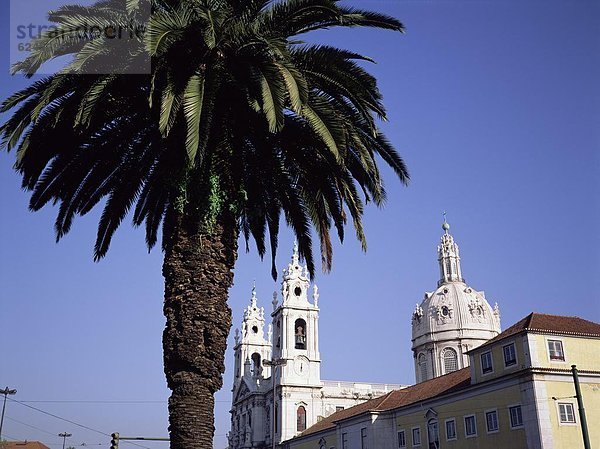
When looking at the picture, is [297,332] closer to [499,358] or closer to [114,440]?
[499,358]

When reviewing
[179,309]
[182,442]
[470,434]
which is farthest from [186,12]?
[470,434]

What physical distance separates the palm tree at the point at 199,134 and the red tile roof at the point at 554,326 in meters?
23.9

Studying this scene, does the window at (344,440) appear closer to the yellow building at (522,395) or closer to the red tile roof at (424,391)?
the red tile roof at (424,391)

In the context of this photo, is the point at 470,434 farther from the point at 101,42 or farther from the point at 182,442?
the point at 101,42

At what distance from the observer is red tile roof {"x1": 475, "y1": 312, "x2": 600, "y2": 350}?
1467 inches

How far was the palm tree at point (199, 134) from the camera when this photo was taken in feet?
44.4

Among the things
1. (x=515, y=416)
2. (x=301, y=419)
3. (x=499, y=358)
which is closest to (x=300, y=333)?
(x=301, y=419)

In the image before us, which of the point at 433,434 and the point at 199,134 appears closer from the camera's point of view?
the point at 199,134

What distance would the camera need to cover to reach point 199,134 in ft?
43.6

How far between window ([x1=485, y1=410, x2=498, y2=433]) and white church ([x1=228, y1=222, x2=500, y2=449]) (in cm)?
4261

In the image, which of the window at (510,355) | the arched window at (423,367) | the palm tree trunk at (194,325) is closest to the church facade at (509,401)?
the window at (510,355)

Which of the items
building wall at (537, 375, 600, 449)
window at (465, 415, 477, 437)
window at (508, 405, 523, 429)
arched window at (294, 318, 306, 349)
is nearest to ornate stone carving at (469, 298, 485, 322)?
arched window at (294, 318, 306, 349)

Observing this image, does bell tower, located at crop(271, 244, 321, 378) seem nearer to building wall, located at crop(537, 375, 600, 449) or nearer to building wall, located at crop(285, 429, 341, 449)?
building wall, located at crop(285, 429, 341, 449)

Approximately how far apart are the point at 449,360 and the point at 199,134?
7468 cm
